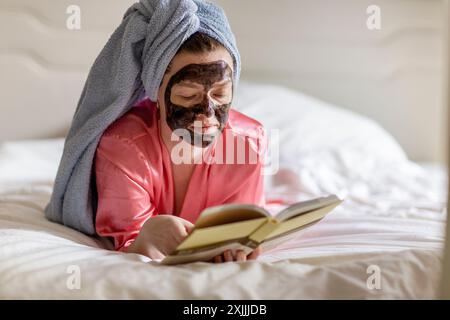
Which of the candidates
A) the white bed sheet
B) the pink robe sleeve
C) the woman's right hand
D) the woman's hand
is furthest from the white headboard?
the woman's hand

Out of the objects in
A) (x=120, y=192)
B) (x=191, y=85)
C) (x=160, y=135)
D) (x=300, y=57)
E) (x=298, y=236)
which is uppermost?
(x=300, y=57)

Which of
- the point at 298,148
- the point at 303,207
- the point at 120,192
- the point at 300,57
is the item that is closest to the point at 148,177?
the point at 120,192

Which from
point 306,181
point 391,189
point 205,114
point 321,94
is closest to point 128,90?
point 205,114

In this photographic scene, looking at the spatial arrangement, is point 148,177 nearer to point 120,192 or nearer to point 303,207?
point 120,192

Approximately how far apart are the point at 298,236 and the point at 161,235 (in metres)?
0.33

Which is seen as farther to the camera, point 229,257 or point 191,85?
point 191,85

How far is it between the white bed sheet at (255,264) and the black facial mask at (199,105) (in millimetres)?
276

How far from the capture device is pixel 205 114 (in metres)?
1.31

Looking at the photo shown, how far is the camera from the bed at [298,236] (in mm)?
1040

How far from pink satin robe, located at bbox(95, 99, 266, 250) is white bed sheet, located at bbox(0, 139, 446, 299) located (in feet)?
0.31

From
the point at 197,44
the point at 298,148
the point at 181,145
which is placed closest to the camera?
the point at 197,44

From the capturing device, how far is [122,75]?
1.34 m

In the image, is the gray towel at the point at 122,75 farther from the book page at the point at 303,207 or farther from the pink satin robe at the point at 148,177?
the book page at the point at 303,207

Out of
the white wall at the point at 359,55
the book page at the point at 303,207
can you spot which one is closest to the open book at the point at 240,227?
the book page at the point at 303,207
